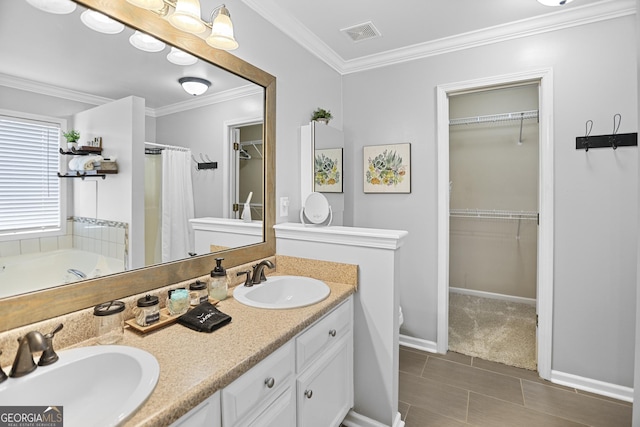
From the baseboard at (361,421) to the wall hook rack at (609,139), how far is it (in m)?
2.14

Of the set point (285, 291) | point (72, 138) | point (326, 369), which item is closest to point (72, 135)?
point (72, 138)

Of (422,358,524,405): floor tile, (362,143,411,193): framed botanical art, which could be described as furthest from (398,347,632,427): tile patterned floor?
(362,143,411,193): framed botanical art

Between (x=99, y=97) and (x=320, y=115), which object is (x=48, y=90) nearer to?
(x=99, y=97)

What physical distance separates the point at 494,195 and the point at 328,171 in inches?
98.4

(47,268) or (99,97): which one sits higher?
(99,97)

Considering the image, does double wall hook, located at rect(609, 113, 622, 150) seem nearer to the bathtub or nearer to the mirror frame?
the mirror frame

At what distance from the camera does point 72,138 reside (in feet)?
3.70

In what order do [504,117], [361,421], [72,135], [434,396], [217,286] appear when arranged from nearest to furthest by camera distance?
[72,135], [217,286], [361,421], [434,396], [504,117]

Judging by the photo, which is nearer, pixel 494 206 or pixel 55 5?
pixel 55 5

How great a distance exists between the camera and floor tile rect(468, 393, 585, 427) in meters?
1.81

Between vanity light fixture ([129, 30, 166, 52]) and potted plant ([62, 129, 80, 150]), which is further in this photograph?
vanity light fixture ([129, 30, 166, 52])

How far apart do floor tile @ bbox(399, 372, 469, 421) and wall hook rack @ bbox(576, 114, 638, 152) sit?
6.16ft

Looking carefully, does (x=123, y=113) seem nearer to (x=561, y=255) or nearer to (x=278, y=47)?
(x=278, y=47)

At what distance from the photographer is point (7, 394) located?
78 centimetres
